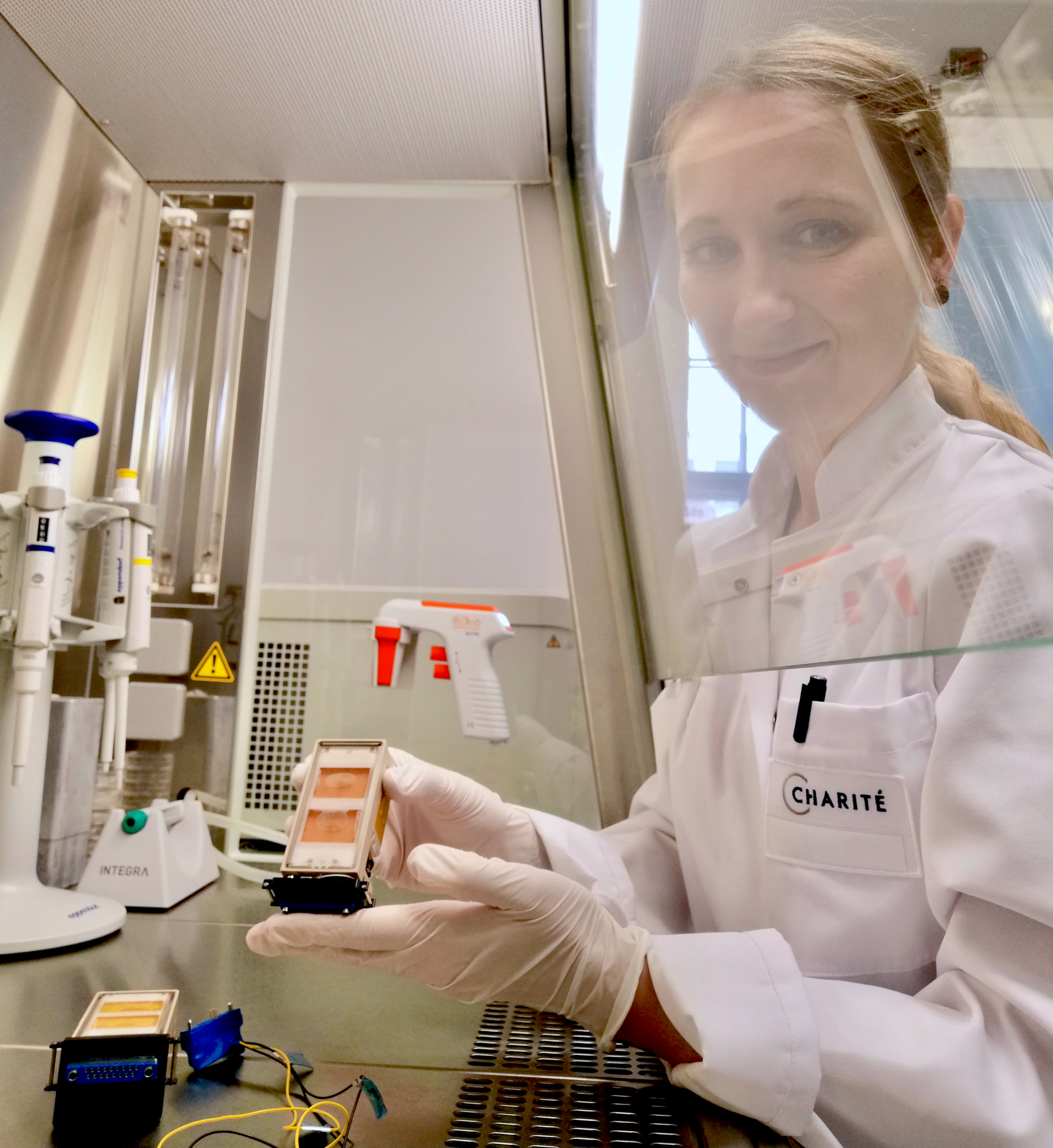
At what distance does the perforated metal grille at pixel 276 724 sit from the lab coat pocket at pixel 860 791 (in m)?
0.99

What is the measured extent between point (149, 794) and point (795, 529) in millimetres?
1411

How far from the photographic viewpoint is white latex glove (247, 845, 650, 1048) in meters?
0.74

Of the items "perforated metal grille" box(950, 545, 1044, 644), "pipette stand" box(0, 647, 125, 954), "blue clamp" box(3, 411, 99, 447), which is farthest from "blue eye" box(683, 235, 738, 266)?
"pipette stand" box(0, 647, 125, 954)

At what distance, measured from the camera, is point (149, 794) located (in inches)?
61.4

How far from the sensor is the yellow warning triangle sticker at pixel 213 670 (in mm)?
1608

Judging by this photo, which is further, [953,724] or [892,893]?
[892,893]

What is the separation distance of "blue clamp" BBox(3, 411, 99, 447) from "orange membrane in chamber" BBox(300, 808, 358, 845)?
66 cm

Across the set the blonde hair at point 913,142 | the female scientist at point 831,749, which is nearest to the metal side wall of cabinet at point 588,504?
the female scientist at point 831,749

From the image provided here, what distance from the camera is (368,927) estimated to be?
75 centimetres

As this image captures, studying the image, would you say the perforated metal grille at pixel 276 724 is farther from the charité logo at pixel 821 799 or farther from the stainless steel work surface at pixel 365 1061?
the charité logo at pixel 821 799

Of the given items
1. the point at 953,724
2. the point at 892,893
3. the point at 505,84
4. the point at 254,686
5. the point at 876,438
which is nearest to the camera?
the point at 876,438

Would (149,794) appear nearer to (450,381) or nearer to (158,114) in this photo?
(450,381)

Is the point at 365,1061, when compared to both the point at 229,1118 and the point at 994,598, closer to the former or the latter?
the point at 229,1118

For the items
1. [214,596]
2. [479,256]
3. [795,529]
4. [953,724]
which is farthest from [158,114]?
[953,724]
